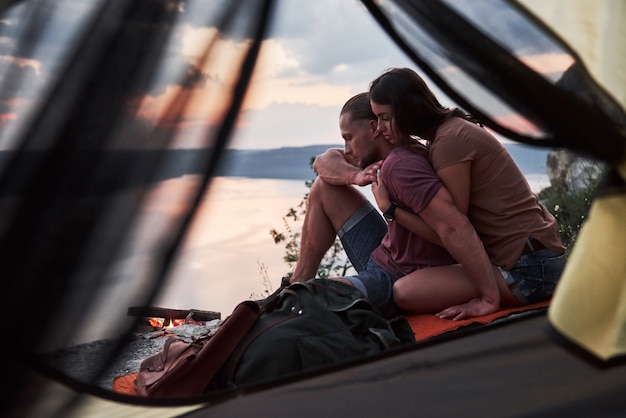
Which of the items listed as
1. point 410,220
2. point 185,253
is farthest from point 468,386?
point 410,220

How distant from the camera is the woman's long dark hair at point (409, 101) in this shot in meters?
2.59

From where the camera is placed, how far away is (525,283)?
246cm

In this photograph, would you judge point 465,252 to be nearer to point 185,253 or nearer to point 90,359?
point 185,253

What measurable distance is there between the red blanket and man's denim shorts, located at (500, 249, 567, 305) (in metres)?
0.03

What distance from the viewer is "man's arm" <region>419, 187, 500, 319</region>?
244cm

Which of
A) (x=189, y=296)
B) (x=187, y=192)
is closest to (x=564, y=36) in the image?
(x=187, y=192)

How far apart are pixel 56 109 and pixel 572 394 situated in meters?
1.18

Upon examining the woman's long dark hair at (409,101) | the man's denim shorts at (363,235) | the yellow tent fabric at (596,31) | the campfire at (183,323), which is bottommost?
the campfire at (183,323)

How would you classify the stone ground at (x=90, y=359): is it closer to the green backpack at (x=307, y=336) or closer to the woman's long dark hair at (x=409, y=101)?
the green backpack at (x=307, y=336)

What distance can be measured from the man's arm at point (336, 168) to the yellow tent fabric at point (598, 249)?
4.52 ft

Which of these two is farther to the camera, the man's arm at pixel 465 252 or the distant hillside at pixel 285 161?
the man's arm at pixel 465 252

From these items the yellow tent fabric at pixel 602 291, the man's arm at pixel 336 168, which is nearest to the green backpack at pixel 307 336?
the yellow tent fabric at pixel 602 291

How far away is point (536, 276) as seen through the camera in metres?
2.45

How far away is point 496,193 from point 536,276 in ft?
0.95
